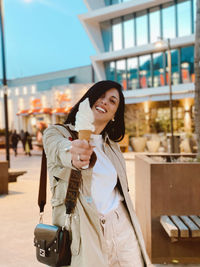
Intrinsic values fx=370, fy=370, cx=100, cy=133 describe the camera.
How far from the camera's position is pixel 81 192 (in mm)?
1930

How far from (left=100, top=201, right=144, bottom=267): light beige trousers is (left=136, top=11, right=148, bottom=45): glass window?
105 feet

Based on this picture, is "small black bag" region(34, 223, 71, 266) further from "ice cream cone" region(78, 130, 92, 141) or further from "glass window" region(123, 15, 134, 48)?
"glass window" region(123, 15, 134, 48)

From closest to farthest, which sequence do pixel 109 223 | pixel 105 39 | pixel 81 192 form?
pixel 81 192 < pixel 109 223 < pixel 105 39

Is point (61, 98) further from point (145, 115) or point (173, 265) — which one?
point (173, 265)

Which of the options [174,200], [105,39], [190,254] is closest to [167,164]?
[174,200]

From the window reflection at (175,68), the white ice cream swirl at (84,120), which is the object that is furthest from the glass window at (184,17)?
the white ice cream swirl at (84,120)

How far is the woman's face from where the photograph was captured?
2240 mm

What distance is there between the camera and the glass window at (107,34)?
35.3 m

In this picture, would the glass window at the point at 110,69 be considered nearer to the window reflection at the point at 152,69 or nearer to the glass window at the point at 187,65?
the window reflection at the point at 152,69

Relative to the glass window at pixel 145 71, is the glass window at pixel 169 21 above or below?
above

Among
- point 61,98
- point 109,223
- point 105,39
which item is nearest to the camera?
point 109,223

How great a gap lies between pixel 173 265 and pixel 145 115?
30.1 metres

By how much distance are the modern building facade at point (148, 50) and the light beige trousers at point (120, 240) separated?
93.3 feet

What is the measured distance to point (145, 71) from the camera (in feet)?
109
